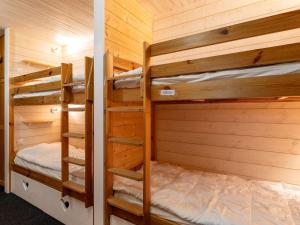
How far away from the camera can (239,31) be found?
3.88ft

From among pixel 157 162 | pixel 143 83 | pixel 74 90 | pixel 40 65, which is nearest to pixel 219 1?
pixel 143 83

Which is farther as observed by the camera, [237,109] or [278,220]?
[237,109]

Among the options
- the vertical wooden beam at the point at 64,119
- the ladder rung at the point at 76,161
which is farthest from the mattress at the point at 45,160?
the ladder rung at the point at 76,161

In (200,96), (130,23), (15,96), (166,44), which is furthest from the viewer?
(15,96)

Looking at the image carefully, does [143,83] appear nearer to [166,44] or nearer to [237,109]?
[166,44]

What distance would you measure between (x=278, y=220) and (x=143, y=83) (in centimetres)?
138

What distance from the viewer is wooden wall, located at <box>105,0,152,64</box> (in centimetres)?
202

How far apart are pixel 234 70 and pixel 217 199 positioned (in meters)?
1.10

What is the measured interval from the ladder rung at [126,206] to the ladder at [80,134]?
0.99 feet

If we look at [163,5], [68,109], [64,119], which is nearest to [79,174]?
[64,119]

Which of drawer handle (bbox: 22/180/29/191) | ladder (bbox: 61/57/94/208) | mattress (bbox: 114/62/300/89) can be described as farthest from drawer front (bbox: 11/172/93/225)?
mattress (bbox: 114/62/300/89)

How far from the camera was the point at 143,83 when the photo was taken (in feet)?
5.00

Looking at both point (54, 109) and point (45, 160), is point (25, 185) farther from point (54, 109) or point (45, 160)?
point (54, 109)

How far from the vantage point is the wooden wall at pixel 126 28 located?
6.64 ft
